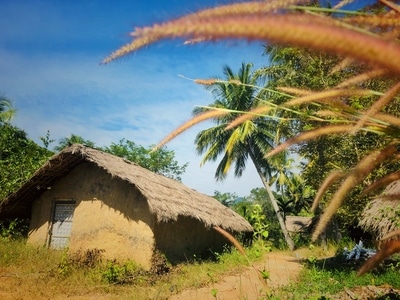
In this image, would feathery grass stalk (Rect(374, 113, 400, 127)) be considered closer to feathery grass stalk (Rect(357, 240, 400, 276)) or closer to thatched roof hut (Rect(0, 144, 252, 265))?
feathery grass stalk (Rect(357, 240, 400, 276))

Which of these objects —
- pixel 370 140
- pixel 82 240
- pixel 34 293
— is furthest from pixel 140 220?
pixel 370 140

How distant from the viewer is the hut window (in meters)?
10.2

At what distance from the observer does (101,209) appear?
936cm

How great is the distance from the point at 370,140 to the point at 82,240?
8.99 meters

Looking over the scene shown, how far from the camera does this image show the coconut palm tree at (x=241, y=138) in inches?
742

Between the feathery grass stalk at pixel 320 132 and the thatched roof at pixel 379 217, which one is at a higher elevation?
the thatched roof at pixel 379 217

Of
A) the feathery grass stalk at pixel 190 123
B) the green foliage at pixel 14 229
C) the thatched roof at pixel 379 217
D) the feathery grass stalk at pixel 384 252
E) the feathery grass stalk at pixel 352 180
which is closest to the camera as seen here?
the feathery grass stalk at pixel 384 252

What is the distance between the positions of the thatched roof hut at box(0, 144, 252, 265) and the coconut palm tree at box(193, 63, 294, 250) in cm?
865

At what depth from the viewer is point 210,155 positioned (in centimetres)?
2098

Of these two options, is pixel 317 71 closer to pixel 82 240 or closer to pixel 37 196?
pixel 82 240

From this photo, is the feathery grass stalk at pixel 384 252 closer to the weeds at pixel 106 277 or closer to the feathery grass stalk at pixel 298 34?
the feathery grass stalk at pixel 298 34

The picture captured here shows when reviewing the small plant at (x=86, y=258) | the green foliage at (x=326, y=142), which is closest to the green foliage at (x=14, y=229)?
the small plant at (x=86, y=258)

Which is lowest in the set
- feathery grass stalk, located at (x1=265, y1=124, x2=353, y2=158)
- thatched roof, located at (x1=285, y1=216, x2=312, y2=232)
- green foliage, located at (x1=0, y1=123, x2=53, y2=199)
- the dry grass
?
the dry grass

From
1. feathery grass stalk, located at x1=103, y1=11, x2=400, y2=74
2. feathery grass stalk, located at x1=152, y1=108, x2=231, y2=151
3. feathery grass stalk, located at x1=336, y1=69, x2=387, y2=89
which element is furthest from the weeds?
feathery grass stalk, located at x1=103, y1=11, x2=400, y2=74
